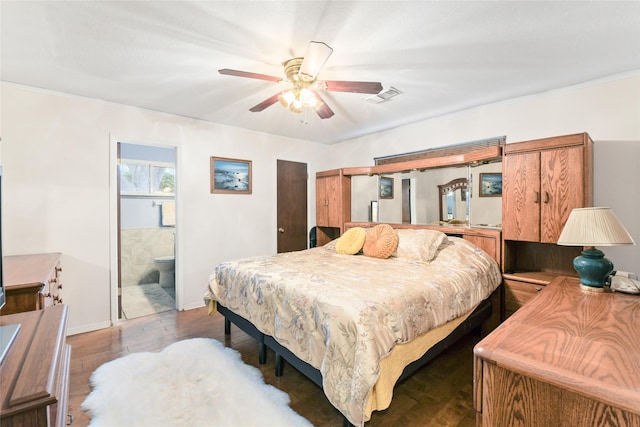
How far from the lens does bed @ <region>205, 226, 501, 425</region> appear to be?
1.50 meters

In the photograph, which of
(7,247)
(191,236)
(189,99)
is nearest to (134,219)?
(191,236)

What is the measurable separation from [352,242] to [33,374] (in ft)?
8.90

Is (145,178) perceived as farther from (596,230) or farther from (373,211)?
(596,230)

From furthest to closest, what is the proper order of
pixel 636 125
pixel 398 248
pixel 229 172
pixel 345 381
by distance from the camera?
pixel 229 172
pixel 398 248
pixel 636 125
pixel 345 381

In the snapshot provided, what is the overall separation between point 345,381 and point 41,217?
3.27 metres

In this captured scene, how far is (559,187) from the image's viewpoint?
7.86 feet

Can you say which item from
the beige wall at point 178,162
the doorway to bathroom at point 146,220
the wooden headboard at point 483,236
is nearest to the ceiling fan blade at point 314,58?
the wooden headboard at point 483,236

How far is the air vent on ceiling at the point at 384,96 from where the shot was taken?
9.42ft

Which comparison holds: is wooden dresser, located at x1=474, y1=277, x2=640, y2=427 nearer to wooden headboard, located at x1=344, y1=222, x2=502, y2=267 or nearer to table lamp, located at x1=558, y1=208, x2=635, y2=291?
table lamp, located at x1=558, y1=208, x2=635, y2=291

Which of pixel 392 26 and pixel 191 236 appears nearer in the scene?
pixel 392 26

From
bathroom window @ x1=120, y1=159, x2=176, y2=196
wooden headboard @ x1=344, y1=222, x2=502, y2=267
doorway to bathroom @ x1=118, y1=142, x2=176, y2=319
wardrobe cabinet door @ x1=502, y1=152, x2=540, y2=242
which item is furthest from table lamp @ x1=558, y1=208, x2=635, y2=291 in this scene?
bathroom window @ x1=120, y1=159, x2=176, y2=196

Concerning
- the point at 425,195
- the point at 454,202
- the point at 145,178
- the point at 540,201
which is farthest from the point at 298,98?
the point at 145,178

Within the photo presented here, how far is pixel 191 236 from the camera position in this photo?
3738 millimetres

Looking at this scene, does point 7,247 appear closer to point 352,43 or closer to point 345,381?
point 345,381
